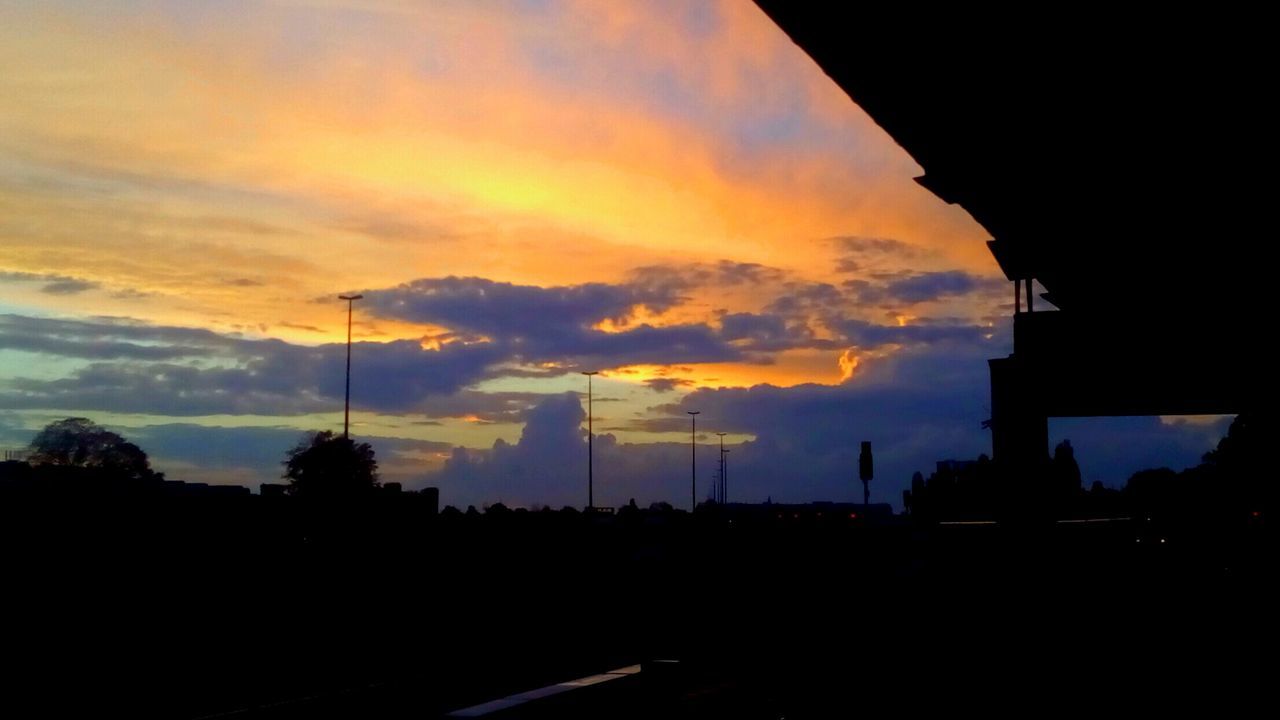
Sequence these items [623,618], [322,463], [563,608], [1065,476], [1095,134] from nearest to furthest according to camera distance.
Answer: [1095,134], [623,618], [563,608], [1065,476], [322,463]

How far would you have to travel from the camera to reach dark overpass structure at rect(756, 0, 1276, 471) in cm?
1120

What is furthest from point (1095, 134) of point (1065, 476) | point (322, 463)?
point (322, 463)

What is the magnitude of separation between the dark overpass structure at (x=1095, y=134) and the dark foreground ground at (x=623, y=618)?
5686mm

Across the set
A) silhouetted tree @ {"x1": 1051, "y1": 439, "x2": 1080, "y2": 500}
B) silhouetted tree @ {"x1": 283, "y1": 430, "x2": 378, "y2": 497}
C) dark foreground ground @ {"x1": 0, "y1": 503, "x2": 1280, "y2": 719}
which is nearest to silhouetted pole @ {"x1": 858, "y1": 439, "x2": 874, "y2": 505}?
dark foreground ground @ {"x1": 0, "y1": 503, "x2": 1280, "y2": 719}

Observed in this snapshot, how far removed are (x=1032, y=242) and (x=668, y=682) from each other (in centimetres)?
1490

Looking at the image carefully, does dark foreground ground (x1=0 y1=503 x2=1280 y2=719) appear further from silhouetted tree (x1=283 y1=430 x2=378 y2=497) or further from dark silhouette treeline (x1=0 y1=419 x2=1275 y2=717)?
silhouetted tree (x1=283 y1=430 x2=378 y2=497)

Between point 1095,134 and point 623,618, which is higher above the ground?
point 1095,134

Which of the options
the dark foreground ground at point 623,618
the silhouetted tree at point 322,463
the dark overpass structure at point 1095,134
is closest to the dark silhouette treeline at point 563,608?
→ the dark foreground ground at point 623,618

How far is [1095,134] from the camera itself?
14992 mm

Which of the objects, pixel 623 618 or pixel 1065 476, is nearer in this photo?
pixel 623 618

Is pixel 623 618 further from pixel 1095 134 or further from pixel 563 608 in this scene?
pixel 1095 134

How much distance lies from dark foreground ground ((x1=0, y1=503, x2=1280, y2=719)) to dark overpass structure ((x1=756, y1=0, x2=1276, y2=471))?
5.69 meters

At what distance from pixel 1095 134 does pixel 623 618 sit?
30470mm

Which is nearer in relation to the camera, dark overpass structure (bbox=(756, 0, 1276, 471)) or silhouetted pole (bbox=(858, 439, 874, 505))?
dark overpass structure (bbox=(756, 0, 1276, 471))
